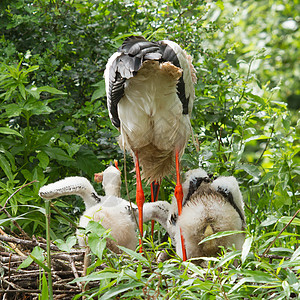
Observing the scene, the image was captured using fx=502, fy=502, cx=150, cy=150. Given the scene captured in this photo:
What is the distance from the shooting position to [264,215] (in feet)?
13.5

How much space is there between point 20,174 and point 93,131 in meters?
0.88

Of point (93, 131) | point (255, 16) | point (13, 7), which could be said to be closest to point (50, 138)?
point (93, 131)

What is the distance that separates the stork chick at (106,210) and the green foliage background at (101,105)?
427mm

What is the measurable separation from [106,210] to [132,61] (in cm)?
100

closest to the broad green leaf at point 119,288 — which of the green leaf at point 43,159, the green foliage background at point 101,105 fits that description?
the green foliage background at point 101,105

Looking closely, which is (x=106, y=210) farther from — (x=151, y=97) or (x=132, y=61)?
(x=132, y=61)

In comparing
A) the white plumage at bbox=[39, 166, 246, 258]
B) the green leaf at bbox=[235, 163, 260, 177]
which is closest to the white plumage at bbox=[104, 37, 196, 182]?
the white plumage at bbox=[39, 166, 246, 258]

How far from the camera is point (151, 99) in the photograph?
3.35m

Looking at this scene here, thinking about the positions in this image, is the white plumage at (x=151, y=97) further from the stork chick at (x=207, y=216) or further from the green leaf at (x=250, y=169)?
the green leaf at (x=250, y=169)

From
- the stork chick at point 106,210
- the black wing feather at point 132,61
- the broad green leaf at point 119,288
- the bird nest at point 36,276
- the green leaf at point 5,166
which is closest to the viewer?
the broad green leaf at point 119,288

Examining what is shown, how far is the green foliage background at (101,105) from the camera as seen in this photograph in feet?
12.9

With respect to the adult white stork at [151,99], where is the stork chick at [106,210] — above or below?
below

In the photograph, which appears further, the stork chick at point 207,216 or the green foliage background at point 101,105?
the green foliage background at point 101,105

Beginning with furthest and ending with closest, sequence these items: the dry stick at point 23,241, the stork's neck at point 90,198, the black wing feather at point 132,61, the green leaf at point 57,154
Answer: the green leaf at point 57,154 < the stork's neck at point 90,198 < the black wing feather at point 132,61 < the dry stick at point 23,241
